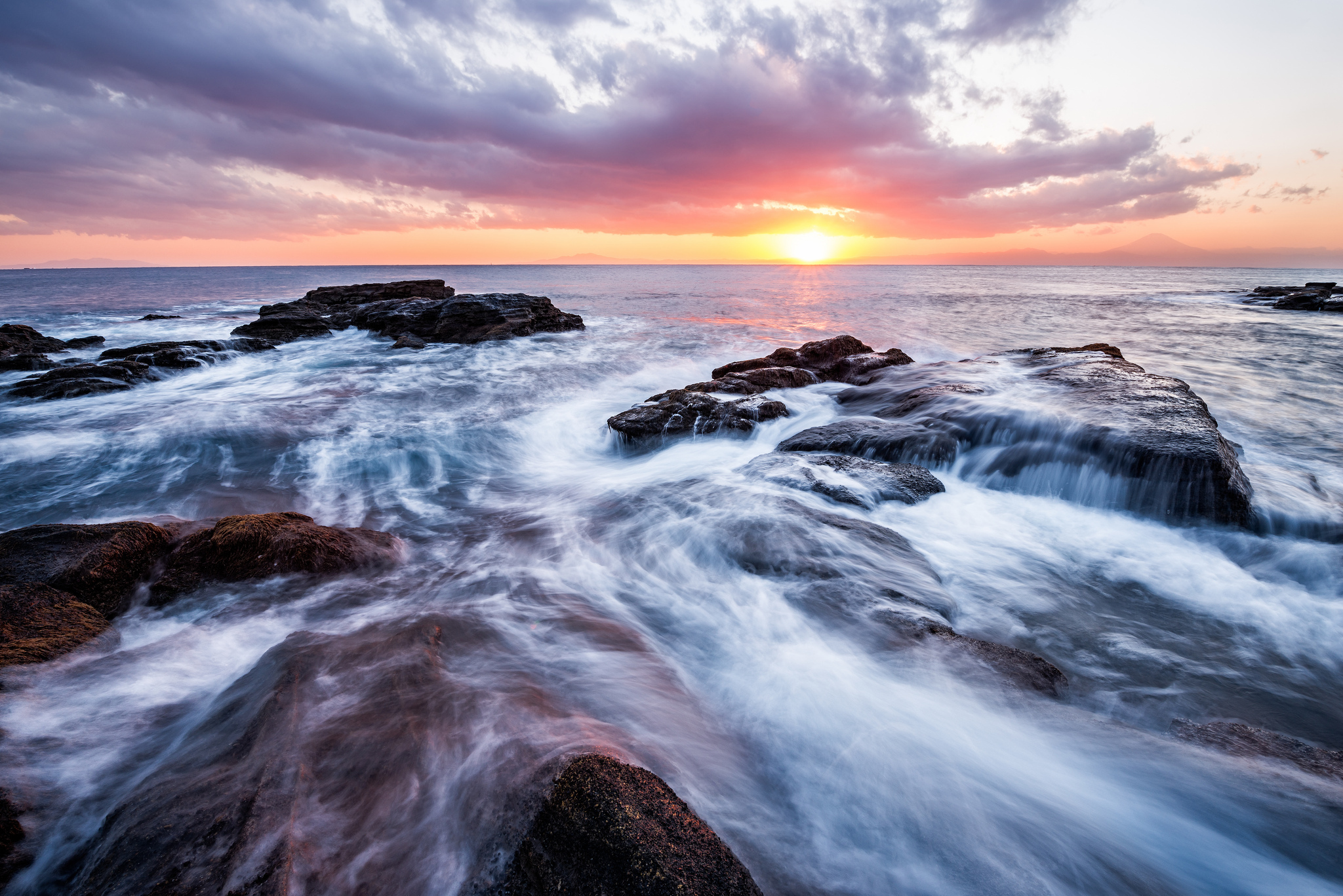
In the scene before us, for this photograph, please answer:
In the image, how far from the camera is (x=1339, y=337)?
60.5 ft

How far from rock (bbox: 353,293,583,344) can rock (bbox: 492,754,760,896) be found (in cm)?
1954

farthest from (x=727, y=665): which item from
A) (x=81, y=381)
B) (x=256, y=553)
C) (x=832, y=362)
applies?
(x=81, y=381)

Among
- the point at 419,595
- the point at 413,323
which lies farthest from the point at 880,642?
the point at 413,323

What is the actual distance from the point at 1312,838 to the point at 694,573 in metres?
3.83

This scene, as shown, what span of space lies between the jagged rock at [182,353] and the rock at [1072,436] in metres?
16.4

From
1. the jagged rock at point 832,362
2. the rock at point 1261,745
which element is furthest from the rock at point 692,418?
the rock at point 1261,745

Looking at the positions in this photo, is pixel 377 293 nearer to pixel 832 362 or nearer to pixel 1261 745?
pixel 832 362

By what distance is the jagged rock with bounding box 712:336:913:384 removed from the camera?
1234cm

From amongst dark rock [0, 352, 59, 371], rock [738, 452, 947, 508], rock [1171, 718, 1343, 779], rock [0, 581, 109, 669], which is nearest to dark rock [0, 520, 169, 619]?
rock [0, 581, 109, 669]

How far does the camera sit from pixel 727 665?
377 cm

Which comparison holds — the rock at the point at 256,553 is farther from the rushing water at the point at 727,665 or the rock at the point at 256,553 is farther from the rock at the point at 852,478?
the rock at the point at 852,478

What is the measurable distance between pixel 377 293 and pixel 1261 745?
35364 mm

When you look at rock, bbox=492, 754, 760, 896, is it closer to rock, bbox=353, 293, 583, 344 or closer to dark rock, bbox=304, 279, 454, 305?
rock, bbox=353, 293, 583, 344

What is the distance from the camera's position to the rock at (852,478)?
6.02 meters
